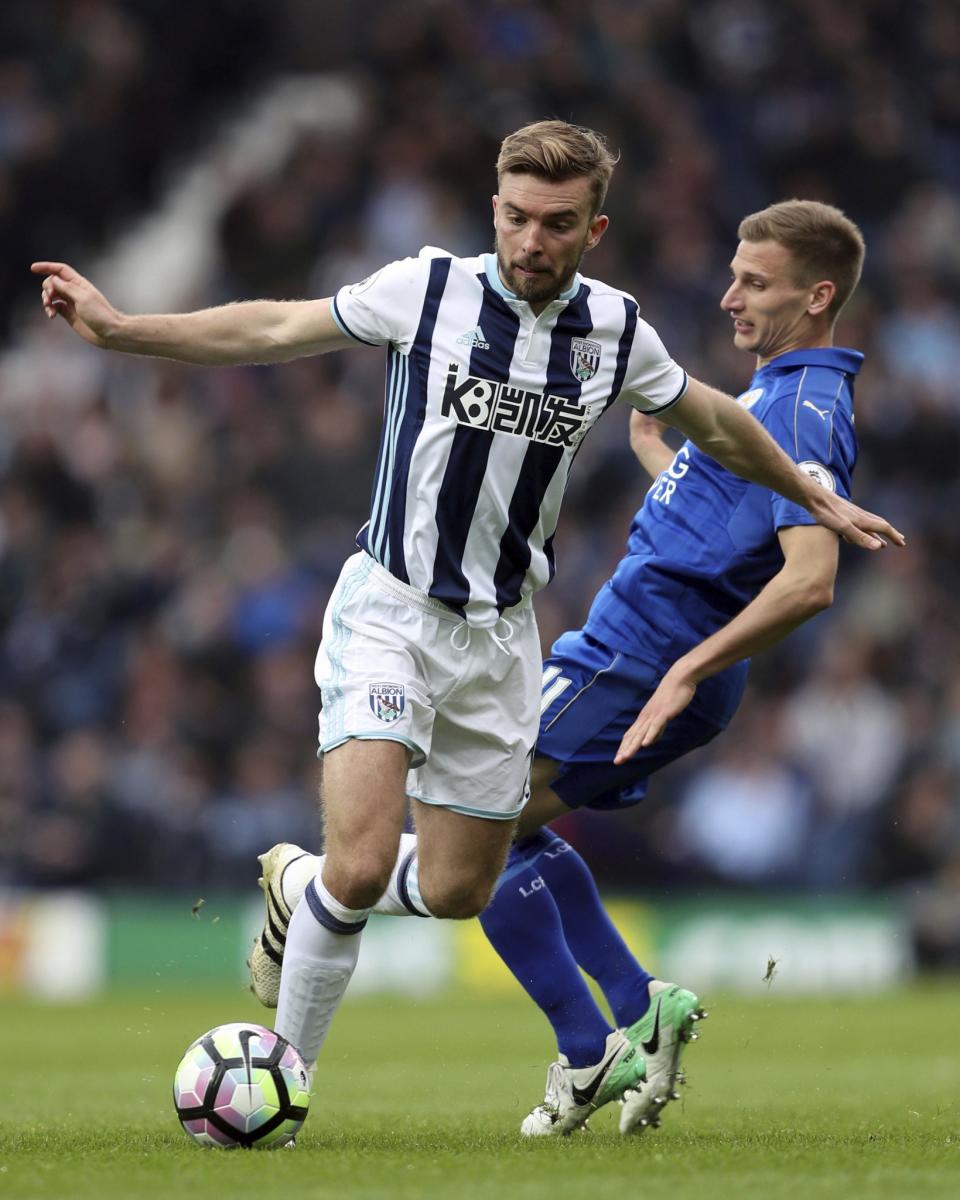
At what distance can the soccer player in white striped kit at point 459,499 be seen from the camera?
492 centimetres

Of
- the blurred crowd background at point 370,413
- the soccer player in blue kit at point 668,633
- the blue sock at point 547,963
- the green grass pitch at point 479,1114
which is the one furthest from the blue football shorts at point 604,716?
the blurred crowd background at point 370,413

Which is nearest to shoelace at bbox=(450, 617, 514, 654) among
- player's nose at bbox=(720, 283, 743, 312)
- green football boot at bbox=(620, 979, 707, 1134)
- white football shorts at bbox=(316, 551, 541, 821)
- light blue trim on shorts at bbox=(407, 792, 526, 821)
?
white football shorts at bbox=(316, 551, 541, 821)

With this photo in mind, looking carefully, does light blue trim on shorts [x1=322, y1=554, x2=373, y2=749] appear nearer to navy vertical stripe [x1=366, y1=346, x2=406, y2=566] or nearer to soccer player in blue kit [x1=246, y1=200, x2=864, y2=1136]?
navy vertical stripe [x1=366, y1=346, x2=406, y2=566]

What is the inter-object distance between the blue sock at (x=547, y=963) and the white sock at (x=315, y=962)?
0.73 metres

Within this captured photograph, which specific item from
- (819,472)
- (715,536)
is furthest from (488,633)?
(819,472)

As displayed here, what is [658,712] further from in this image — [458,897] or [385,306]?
[385,306]

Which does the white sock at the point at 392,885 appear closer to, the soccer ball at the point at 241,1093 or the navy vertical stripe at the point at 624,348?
the soccer ball at the point at 241,1093

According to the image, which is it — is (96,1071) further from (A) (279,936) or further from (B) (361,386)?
(B) (361,386)

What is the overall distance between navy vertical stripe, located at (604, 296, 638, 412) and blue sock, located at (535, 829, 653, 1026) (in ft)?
4.83

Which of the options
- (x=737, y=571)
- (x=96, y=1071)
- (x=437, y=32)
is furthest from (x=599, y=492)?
(x=737, y=571)

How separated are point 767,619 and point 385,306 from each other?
1.38 metres

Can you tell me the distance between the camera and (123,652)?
13.2 metres

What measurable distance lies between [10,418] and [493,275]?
9.76 m

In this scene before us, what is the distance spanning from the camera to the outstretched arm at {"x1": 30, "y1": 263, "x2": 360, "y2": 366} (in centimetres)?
466
